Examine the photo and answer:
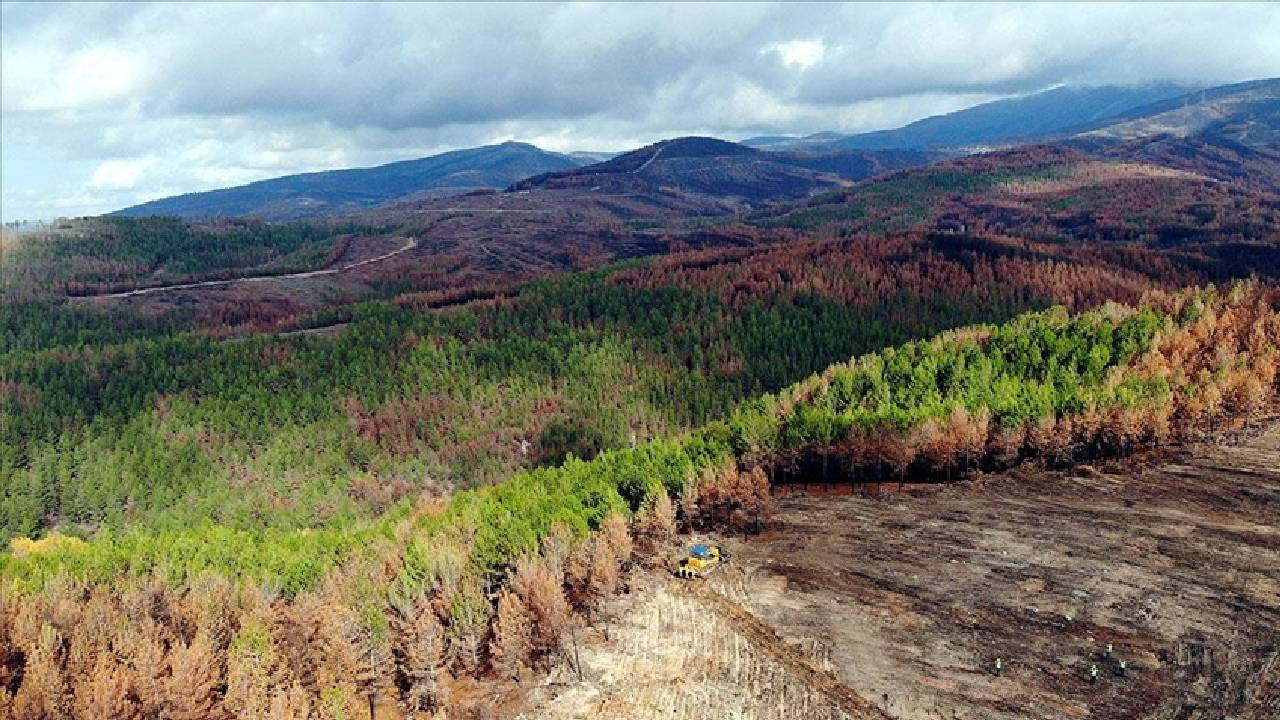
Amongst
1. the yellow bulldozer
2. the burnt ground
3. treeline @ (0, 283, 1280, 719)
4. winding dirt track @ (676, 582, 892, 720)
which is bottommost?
the burnt ground

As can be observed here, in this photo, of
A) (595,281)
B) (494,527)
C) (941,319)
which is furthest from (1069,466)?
(595,281)

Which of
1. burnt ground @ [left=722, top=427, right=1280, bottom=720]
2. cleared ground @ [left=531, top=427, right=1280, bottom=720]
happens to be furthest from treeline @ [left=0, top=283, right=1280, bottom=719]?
burnt ground @ [left=722, top=427, right=1280, bottom=720]

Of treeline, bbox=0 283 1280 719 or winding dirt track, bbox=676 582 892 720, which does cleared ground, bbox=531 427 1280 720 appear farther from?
treeline, bbox=0 283 1280 719

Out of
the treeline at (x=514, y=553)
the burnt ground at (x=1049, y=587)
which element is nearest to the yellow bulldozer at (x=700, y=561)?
the burnt ground at (x=1049, y=587)

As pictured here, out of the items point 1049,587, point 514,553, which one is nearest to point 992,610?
point 1049,587

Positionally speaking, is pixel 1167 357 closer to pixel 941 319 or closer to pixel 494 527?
pixel 494 527

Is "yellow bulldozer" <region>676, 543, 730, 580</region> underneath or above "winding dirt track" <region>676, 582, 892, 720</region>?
above
